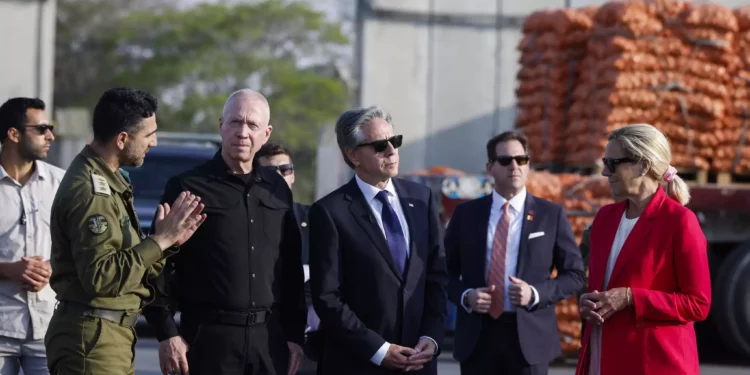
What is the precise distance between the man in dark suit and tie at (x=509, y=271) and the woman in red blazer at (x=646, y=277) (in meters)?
0.98

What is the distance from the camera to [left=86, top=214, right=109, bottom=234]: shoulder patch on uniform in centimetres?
456

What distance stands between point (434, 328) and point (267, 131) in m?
1.16

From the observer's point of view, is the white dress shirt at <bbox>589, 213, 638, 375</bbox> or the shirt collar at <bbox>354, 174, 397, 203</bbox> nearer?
the white dress shirt at <bbox>589, 213, 638, 375</bbox>

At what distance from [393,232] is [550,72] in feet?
19.1

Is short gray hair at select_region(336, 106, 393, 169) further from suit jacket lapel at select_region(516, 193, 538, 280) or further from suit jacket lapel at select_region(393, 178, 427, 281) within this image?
suit jacket lapel at select_region(516, 193, 538, 280)

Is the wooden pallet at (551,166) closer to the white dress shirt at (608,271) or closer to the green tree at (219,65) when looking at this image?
the white dress shirt at (608,271)

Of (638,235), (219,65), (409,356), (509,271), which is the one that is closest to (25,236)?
(409,356)

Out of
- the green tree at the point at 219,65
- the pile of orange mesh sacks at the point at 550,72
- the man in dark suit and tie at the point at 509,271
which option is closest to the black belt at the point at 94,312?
the man in dark suit and tie at the point at 509,271

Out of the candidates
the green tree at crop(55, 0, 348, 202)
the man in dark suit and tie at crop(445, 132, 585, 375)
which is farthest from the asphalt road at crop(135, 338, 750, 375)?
the green tree at crop(55, 0, 348, 202)

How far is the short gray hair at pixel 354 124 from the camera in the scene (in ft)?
17.4

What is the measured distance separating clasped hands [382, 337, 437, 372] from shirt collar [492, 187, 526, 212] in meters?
1.50

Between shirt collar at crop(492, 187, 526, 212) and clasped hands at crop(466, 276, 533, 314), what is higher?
shirt collar at crop(492, 187, 526, 212)

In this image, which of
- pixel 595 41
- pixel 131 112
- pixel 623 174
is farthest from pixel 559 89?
pixel 131 112

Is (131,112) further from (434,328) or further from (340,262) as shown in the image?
(434,328)
